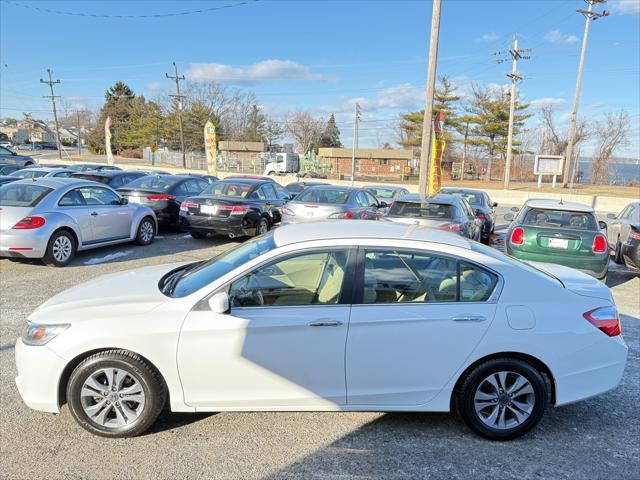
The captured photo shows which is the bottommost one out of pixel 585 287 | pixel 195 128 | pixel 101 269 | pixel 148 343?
pixel 101 269

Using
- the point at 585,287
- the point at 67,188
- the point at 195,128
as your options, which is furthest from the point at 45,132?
the point at 585,287

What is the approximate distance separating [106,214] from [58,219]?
118cm

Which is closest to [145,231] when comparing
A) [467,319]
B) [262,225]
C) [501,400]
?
[262,225]

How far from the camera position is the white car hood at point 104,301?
3104 mm

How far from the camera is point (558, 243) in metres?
7.38

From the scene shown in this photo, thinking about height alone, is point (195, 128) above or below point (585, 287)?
above

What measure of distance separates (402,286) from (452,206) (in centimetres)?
579

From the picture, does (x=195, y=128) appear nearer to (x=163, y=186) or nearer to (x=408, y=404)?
(x=163, y=186)

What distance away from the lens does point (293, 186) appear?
2242 cm

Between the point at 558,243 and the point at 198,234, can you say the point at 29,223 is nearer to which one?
the point at 198,234

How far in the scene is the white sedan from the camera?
3.05 m

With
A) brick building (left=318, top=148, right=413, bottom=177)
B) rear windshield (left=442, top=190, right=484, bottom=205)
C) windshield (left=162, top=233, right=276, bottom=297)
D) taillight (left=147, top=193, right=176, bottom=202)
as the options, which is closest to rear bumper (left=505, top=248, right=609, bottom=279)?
windshield (left=162, top=233, right=276, bottom=297)

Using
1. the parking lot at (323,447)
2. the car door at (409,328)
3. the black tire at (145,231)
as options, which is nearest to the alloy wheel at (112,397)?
the parking lot at (323,447)

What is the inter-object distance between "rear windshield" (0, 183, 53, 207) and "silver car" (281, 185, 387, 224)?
456 centimetres
